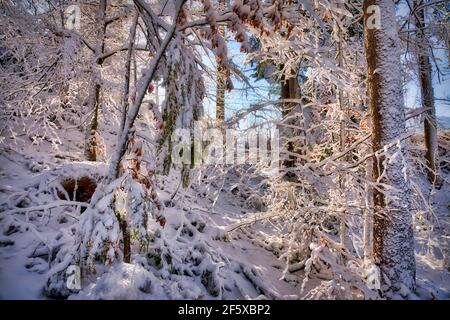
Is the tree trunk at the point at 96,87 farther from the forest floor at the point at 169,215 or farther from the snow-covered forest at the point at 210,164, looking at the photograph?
the forest floor at the point at 169,215

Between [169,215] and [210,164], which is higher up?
[210,164]

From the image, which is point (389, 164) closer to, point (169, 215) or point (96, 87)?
point (169, 215)

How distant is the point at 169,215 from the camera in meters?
6.34

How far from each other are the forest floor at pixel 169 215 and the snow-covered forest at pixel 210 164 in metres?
0.04

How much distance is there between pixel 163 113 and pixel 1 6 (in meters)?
4.50

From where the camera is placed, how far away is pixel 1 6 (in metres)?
5.27

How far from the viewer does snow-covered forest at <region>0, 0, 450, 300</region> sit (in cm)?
319

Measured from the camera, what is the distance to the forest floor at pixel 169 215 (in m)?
3.90

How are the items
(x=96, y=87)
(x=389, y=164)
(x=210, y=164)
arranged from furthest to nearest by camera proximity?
(x=96, y=87) < (x=210, y=164) < (x=389, y=164)

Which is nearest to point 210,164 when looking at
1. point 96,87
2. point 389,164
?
point 389,164

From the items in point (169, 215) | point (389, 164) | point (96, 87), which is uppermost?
point (96, 87)

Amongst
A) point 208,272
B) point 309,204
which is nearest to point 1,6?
point 208,272

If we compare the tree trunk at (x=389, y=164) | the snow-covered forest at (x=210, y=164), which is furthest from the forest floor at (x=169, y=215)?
the tree trunk at (x=389, y=164)

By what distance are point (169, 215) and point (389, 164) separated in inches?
167
